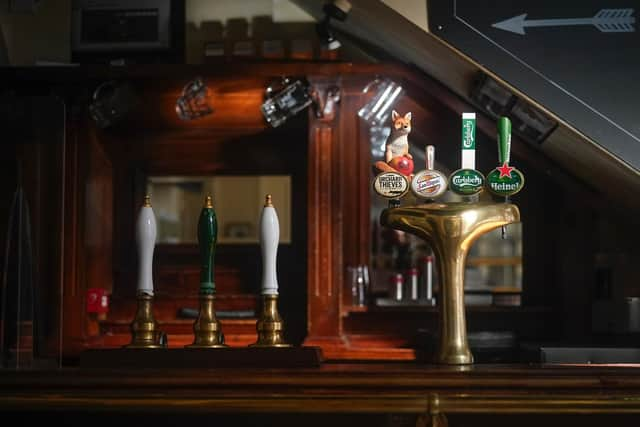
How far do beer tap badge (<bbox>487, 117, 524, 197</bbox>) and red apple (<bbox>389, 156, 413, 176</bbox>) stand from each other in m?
0.18

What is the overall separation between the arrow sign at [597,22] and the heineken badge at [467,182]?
0.62 m

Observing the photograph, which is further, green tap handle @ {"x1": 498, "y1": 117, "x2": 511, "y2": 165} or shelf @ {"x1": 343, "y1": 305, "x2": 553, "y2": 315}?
shelf @ {"x1": 343, "y1": 305, "x2": 553, "y2": 315}

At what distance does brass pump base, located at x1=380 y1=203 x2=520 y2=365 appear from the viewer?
1.94 m

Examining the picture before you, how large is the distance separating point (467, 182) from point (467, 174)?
18 mm

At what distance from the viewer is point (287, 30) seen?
10.1ft

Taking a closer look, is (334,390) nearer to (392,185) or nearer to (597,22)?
(392,185)

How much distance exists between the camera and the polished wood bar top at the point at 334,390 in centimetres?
180

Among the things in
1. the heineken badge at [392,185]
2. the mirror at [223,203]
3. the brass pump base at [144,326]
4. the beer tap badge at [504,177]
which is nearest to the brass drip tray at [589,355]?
the beer tap badge at [504,177]

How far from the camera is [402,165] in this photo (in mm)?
1973

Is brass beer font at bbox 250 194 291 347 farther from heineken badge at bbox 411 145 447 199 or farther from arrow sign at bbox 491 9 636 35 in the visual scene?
arrow sign at bbox 491 9 636 35

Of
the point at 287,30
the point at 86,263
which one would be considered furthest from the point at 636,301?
the point at 86,263

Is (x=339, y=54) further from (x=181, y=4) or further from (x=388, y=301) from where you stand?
(x=388, y=301)

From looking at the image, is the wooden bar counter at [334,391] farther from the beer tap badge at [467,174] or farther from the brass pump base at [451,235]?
the beer tap badge at [467,174]

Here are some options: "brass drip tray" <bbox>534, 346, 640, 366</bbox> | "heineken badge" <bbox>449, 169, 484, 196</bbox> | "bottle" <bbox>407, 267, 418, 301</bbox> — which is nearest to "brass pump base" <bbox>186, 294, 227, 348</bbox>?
"heineken badge" <bbox>449, 169, 484, 196</bbox>
